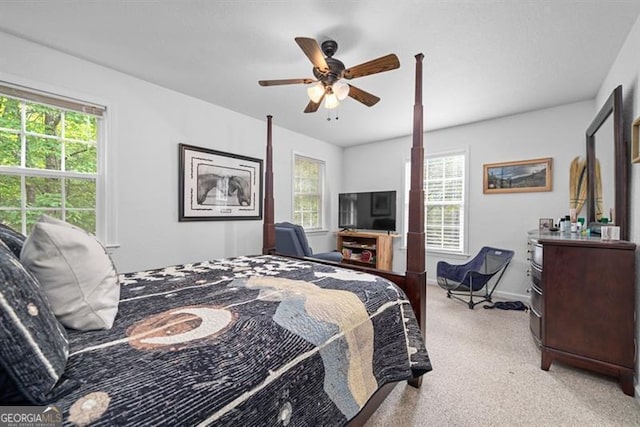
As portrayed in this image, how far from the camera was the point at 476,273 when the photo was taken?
3.21 m

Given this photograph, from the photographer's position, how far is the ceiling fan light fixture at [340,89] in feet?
6.96

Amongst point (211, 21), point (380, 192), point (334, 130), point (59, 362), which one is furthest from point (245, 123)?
point (59, 362)

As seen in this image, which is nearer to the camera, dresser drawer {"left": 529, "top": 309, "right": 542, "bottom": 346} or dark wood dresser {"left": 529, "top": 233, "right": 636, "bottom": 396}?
dark wood dresser {"left": 529, "top": 233, "right": 636, "bottom": 396}

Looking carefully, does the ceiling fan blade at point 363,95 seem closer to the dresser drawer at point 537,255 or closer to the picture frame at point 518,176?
the dresser drawer at point 537,255

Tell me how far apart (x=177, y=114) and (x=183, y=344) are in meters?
2.94

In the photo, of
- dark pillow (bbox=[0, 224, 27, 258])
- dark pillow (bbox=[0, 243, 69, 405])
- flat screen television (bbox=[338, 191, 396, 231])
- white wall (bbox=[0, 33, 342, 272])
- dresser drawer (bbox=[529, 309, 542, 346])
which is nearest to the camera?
dark pillow (bbox=[0, 243, 69, 405])

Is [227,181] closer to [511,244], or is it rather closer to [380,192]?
[380,192]

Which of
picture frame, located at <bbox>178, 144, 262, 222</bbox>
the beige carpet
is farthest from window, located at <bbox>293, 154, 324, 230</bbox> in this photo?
the beige carpet

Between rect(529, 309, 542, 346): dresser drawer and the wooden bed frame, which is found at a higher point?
the wooden bed frame

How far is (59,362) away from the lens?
68cm

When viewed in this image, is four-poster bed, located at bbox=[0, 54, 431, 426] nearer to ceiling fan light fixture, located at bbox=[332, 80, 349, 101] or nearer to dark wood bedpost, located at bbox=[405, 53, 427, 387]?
dark wood bedpost, located at bbox=[405, 53, 427, 387]

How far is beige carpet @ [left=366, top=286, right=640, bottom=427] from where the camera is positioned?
153 centimetres

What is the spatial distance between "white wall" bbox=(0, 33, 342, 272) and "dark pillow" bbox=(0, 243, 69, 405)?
7.30 ft

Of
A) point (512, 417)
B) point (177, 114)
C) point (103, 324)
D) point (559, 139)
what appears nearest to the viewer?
point (103, 324)
